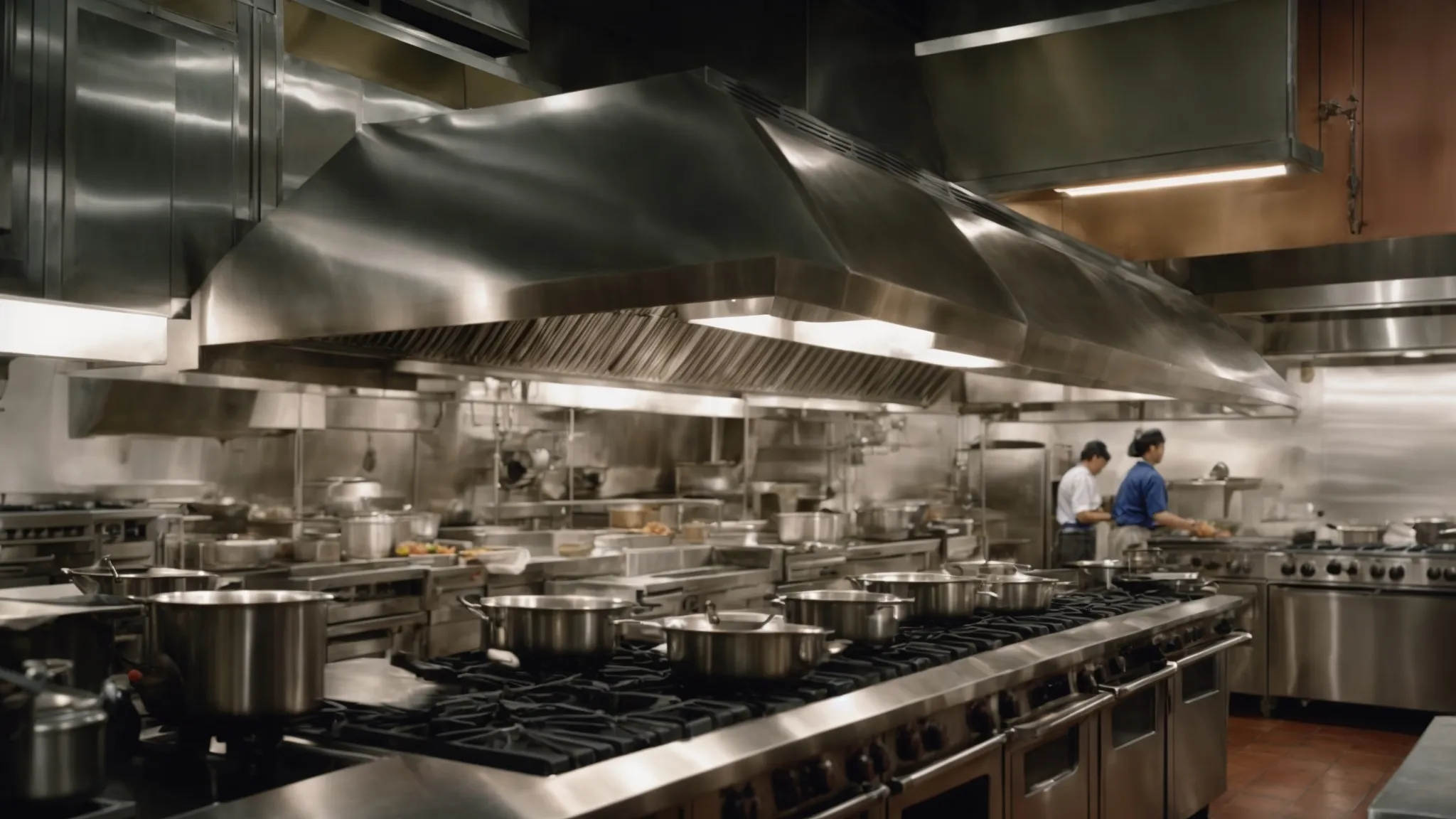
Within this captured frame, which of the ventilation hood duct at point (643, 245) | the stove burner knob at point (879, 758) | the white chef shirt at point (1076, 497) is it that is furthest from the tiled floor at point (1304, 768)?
the stove burner knob at point (879, 758)

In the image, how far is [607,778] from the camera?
→ 2.08 meters

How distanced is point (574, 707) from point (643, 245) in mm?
978

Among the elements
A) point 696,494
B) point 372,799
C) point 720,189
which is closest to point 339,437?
point 696,494

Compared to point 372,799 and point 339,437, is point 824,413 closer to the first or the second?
point 339,437

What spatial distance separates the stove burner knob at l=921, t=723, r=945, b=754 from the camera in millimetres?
2906

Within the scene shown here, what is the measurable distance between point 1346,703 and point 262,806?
25.1 feet

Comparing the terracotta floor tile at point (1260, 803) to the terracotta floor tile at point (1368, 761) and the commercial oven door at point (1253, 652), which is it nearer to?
the terracotta floor tile at point (1368, 761)

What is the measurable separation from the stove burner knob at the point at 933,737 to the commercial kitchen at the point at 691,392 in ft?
0.14

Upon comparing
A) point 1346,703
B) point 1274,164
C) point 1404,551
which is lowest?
point 1346,703

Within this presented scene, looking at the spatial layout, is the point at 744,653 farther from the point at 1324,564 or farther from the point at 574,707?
the point at 1324,564

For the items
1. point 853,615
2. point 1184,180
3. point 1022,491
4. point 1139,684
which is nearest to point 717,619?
point 853,615

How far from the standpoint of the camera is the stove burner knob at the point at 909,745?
9.21 ft

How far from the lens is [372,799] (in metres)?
1.92

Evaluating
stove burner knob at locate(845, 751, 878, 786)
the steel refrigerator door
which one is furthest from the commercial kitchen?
the steel refrigerator door
